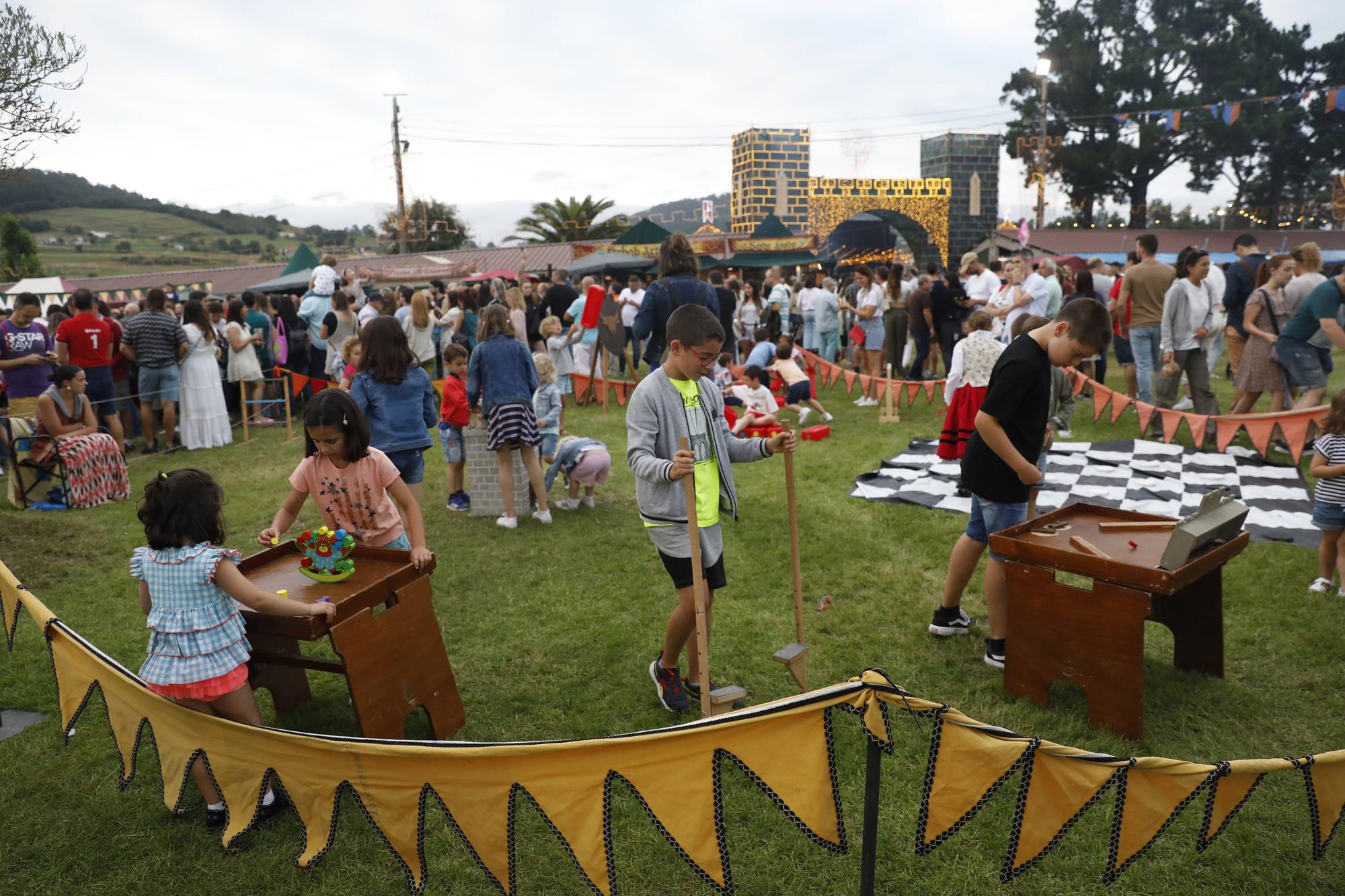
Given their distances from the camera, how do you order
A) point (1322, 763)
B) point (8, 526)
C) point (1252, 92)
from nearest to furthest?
point (1322, 763)
point (8, 526)
point (1252, 92)

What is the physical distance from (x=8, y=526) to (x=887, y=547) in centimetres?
716

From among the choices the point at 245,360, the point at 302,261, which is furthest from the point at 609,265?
the point at 245,360

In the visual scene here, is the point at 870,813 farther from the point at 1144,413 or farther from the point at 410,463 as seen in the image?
the point at 1144,413

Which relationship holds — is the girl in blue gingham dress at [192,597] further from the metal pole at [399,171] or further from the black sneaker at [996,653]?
the metal pole at [399,171]

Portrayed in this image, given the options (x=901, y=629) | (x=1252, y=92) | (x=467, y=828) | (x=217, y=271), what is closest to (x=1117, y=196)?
(x=1252, y=92)

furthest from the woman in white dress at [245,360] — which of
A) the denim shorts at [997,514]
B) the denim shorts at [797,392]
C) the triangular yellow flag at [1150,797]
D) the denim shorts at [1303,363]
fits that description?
the denim shorts at [1303,363]

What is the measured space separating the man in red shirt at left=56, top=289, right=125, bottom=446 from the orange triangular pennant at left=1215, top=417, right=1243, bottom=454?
39.0 feet

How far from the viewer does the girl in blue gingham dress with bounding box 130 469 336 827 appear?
9.78 ft

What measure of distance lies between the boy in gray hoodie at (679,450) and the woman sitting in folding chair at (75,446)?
7188 mm

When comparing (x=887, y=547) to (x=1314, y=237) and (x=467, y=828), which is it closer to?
(x=467, y=828)

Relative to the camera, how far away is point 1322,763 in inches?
89.1

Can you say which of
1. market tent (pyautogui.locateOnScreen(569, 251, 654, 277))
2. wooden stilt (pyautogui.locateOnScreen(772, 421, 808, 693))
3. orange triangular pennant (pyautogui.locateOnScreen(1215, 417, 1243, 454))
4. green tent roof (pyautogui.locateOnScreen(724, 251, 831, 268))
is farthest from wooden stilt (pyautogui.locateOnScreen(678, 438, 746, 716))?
green tent roof (pyautogui.locateOnScreen(724, 251, 831, 268))

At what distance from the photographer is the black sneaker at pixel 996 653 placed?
13.9 feet

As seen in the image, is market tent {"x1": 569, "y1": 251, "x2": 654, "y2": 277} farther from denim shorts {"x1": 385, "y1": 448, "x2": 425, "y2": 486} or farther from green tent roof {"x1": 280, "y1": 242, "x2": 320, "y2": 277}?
denim shorts {"x1": 385, "y1": 448, "x2": 425, "y2": 486}
